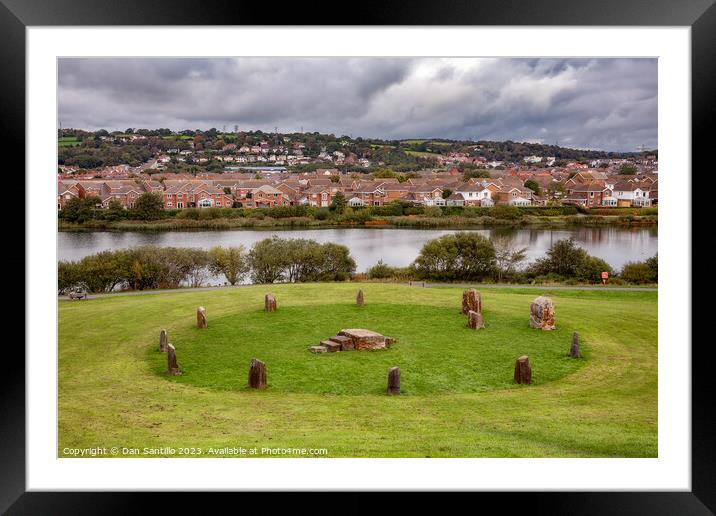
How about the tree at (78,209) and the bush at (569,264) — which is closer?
the tree at (78,209)

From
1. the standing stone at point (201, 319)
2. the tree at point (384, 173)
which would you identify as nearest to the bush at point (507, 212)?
the tree at point (384, 173)

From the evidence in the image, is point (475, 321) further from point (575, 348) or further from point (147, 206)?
point (147, 206)

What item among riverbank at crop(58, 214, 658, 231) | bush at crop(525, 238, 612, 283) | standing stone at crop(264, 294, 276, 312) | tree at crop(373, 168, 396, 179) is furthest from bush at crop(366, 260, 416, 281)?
bush at crop(525, 238, 612, 283)

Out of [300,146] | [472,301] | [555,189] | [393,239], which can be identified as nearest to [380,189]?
[393,239]

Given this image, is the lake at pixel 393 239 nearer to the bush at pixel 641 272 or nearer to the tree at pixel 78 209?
the bush at pixel 641 272

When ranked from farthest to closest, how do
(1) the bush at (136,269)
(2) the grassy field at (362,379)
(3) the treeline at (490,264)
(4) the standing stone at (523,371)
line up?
(3) the treeline at (490,264) < (1) the bush at (136,269) < (4) the standing stone at (523,371) < (2) the grassy field at (362,379)
